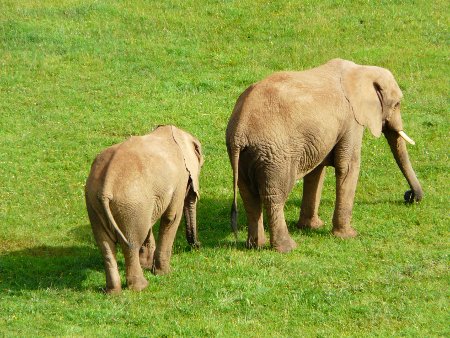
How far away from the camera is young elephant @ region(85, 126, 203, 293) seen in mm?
14109

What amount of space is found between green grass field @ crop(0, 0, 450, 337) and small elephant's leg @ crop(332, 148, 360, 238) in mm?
258

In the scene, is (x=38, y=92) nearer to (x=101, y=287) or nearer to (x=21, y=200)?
(x=21, y=200)

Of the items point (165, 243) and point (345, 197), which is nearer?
point (165, 243)

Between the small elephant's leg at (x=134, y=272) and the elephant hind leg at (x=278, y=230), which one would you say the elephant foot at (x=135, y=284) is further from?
the elephant hind leg at (x=278, y=230)

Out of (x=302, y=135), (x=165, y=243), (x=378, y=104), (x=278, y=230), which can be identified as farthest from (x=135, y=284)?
(x=378, y=104)

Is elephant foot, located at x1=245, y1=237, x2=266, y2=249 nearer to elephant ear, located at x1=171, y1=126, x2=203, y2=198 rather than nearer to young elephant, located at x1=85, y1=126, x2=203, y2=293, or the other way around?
elephant ear, located at x1=171, y1=126, x2=203, y2=198

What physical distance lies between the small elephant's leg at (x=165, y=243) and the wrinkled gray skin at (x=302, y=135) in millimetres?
1002

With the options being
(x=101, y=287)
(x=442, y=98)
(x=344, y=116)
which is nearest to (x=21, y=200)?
(x=101, y=287)

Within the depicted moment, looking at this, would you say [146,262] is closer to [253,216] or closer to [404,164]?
[253,216]

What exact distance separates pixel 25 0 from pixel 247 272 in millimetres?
14763

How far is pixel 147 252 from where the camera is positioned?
51.7 ft

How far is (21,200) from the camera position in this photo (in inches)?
730

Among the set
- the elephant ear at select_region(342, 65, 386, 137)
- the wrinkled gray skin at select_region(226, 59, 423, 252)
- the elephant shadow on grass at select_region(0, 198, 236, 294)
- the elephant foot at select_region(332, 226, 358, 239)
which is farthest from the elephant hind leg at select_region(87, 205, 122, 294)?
the elephant ear at select_region(342, 65, 386, 137)

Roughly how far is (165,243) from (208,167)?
5.22 m
